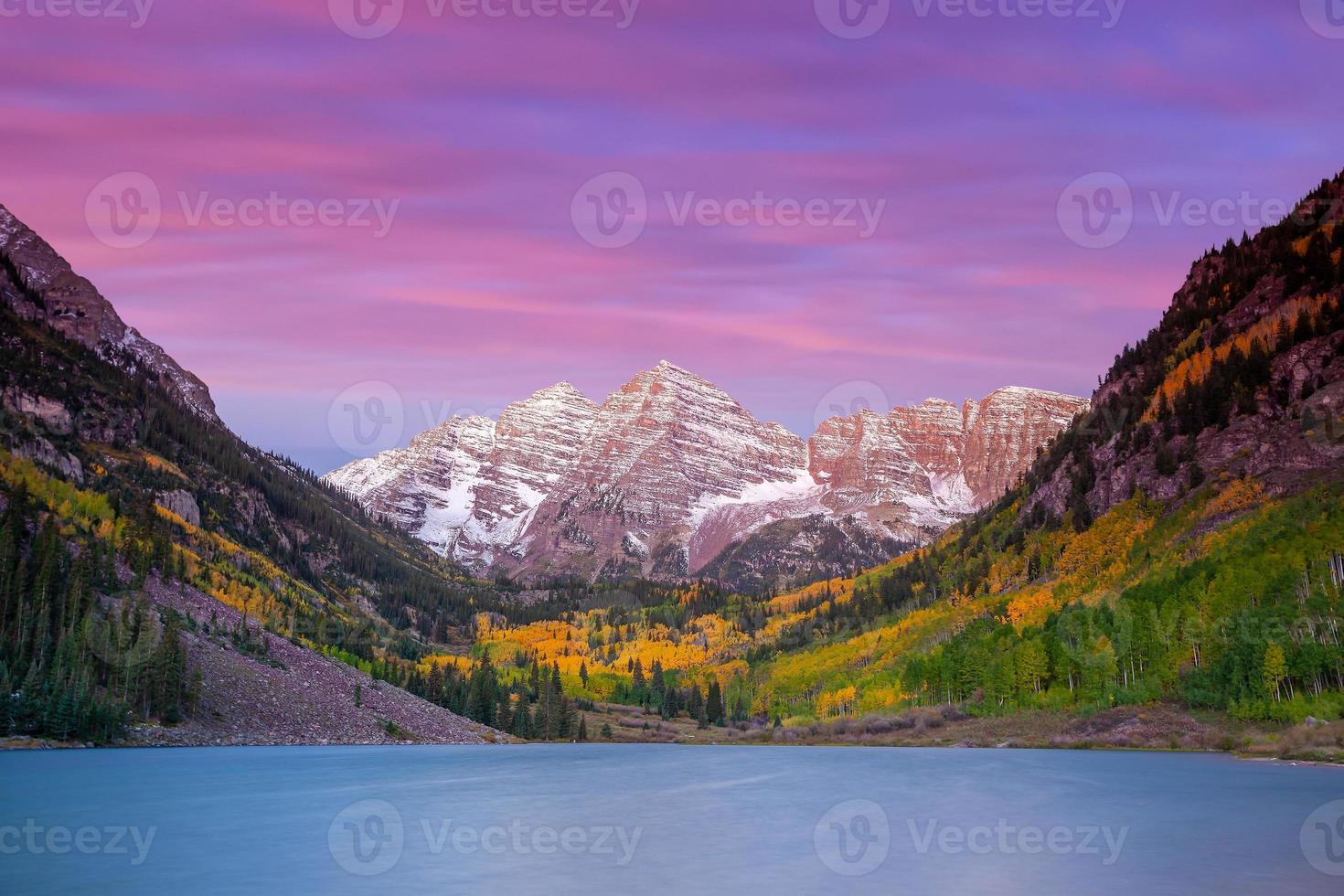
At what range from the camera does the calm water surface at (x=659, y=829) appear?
4822cm

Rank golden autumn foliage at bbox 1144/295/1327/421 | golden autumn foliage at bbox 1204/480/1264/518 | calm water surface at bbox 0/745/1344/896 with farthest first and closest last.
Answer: golden autumn foliage at bbox 1144/295/1327/421 → golden autumn foliage at bbox 1204/480/1264/518 → calm water surface at bbox 0/745/1344/896

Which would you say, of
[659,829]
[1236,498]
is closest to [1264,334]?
[1236,498]

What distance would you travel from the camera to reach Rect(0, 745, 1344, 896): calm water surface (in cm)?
4822

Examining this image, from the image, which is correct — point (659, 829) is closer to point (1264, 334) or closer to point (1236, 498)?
point (1236, 498)

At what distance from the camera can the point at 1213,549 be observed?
146m

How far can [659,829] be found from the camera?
6788 cm

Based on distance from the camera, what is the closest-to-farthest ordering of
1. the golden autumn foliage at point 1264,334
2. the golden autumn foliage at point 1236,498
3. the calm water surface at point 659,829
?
the calm water surface at point 659,829
the golden autumn foliage at point 1236,498
the golden autumn foliage at point 1264,334

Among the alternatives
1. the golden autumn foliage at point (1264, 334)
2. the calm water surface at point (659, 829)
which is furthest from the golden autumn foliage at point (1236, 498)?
the calm water surface at point (659, 829)

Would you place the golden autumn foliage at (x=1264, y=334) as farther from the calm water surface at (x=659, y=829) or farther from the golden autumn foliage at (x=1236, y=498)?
the calm water surface at (x=659, y=829)

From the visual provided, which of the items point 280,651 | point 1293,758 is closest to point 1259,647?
point 1293,758

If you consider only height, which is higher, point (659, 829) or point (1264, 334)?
point (1264, 334)

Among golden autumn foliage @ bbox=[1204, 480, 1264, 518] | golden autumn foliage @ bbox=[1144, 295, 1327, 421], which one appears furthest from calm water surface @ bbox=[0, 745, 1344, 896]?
golden autumn foliage @ bbox=[1144, 295, 1327, 421]

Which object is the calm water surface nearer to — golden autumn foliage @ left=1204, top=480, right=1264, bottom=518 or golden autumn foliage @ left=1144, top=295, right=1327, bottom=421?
golden autumn foliage @ left=1204, top=480, right=1264, bottom=518

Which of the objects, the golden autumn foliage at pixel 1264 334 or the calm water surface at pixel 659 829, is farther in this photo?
the golden autumn foliage at pixel 1264 334
